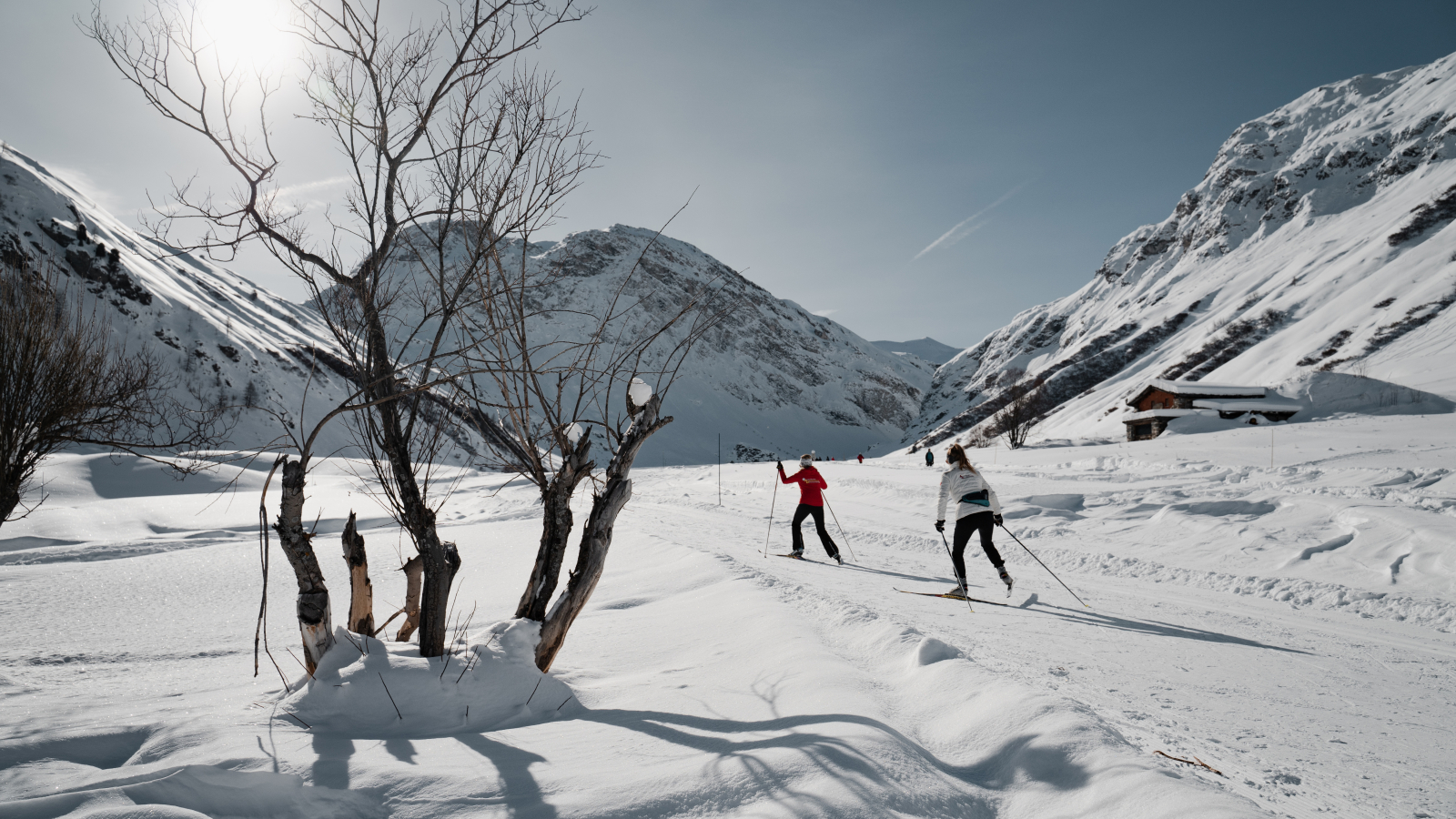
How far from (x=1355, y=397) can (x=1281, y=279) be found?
53433 mm

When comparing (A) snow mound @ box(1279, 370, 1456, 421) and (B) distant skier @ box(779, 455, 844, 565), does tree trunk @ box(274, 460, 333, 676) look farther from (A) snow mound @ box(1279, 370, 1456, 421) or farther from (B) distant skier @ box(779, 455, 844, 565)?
(A) snow mound @ box(1279, 370, 1456, 421)

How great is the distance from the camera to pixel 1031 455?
21.7 meters

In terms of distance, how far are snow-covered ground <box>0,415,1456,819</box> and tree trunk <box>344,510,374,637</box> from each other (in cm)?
43

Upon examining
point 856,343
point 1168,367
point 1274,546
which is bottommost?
point 1274,546

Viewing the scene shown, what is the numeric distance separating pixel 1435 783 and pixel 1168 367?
240 ft

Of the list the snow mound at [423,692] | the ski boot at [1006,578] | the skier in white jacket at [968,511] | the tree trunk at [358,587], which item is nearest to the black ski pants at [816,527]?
the skier in white jacket at [968,511]

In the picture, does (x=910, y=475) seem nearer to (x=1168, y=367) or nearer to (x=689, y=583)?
(x=689, y=583)

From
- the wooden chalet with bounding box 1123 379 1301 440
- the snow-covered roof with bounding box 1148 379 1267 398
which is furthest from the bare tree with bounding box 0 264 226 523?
the snow-covered roof with bounding box 1148 379 1267 398

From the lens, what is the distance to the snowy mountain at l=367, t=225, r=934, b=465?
87000 mm

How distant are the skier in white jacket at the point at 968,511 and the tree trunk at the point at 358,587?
5241 millimetres

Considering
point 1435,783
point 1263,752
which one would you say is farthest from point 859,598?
point 1435,783

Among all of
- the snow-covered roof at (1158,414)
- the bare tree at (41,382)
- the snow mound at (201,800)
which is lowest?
the snow mound at (201,800)

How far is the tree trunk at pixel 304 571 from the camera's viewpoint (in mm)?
3125

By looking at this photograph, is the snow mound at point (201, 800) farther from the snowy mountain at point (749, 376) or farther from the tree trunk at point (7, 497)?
the snowy mountain at point (749, 376)
